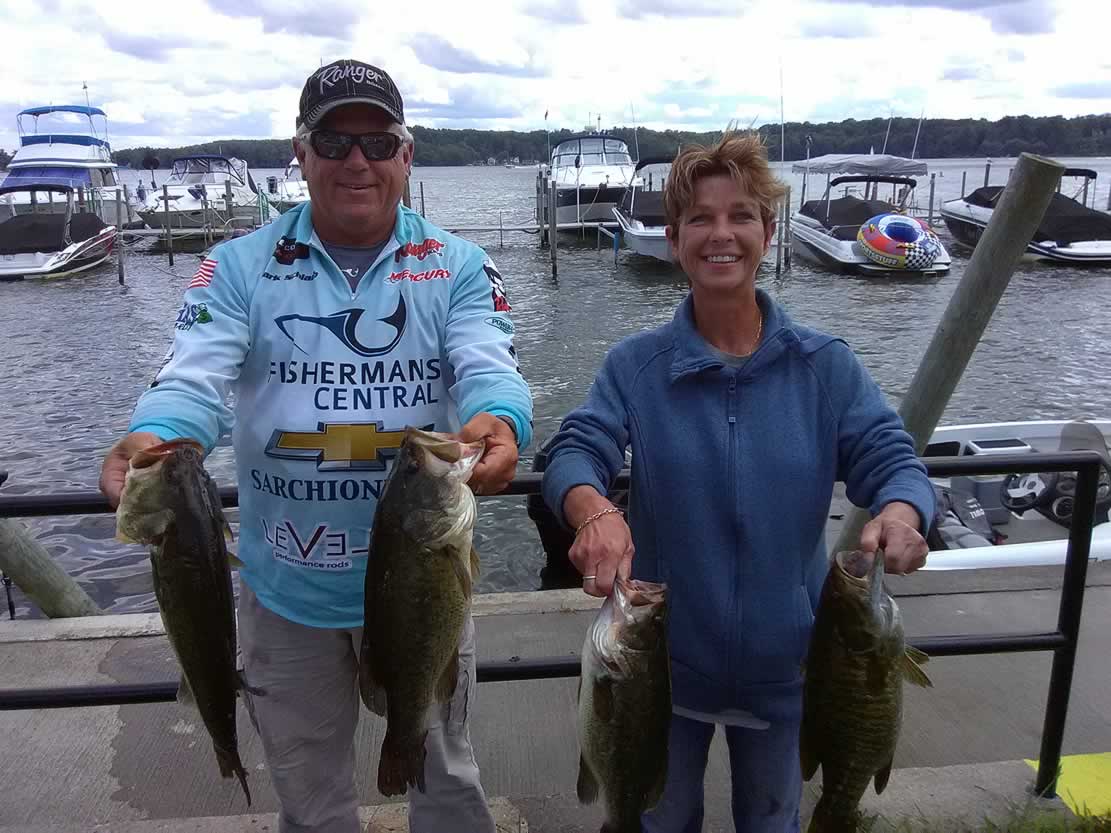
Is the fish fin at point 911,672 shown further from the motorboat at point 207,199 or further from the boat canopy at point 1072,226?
the motorboat at point 207,199

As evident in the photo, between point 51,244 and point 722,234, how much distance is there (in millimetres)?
32601

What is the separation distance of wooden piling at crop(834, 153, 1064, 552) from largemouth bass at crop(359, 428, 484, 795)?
1.77 metres

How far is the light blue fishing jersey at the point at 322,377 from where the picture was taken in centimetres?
236

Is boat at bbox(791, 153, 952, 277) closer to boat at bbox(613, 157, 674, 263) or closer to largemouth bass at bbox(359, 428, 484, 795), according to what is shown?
boat at bbox(613, 157, 674, 263)

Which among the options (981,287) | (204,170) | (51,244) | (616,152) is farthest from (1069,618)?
(204,170)

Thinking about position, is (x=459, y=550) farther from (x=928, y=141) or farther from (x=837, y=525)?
(x=928, y=141)

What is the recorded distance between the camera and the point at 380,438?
2.38 m

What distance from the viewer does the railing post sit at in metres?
2.93

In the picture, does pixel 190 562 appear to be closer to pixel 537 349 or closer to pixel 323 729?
pixel 323 729

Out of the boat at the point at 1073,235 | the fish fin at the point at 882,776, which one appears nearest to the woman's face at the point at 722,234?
the fish fin at the point at 882,776

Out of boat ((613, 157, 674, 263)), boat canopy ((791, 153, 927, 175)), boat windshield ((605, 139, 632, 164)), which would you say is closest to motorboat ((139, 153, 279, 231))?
boat ((613, 157, 674, 263))

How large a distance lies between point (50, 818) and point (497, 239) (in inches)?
1470

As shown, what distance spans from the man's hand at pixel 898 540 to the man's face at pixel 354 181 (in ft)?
5.03

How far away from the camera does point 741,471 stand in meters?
2.31
